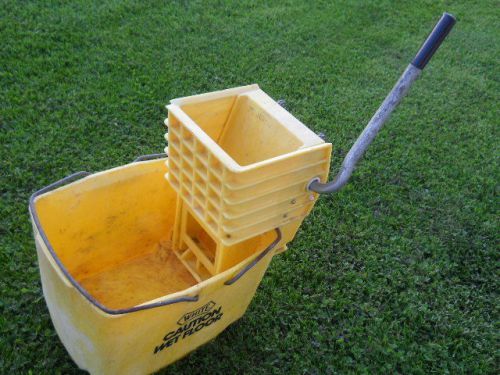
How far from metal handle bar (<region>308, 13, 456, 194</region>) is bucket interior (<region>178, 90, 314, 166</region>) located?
204 millimetres

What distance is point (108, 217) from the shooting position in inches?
87.4

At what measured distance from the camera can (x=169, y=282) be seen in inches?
94.3

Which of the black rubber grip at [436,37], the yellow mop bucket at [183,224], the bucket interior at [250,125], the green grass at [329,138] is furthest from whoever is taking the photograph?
the green grass at [329,138]

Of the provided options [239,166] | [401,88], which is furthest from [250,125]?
[401,88]

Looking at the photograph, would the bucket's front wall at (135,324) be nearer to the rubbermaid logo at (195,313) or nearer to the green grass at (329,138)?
the rubbermaid logo at (195,313)

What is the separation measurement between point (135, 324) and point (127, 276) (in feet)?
2.54

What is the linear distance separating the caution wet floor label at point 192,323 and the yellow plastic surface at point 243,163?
0.30 meters

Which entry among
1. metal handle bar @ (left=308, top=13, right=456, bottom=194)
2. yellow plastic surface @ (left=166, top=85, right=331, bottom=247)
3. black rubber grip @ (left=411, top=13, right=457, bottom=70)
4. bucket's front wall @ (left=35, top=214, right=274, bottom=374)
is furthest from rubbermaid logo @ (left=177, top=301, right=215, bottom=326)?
black rubber grip @ (left=411, top=13, right=457, bottom=70)

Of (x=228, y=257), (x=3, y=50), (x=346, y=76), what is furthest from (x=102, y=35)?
(x=228, y=257)

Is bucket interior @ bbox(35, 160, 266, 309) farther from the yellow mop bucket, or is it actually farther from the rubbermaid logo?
the rubbermaid logo

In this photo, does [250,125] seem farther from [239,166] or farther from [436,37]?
[436,37]

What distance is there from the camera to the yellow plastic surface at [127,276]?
170 cm

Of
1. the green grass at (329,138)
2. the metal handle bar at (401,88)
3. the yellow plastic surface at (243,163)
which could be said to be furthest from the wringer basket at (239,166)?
the green grass at (329,138)

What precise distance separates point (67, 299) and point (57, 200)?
0.46 m
